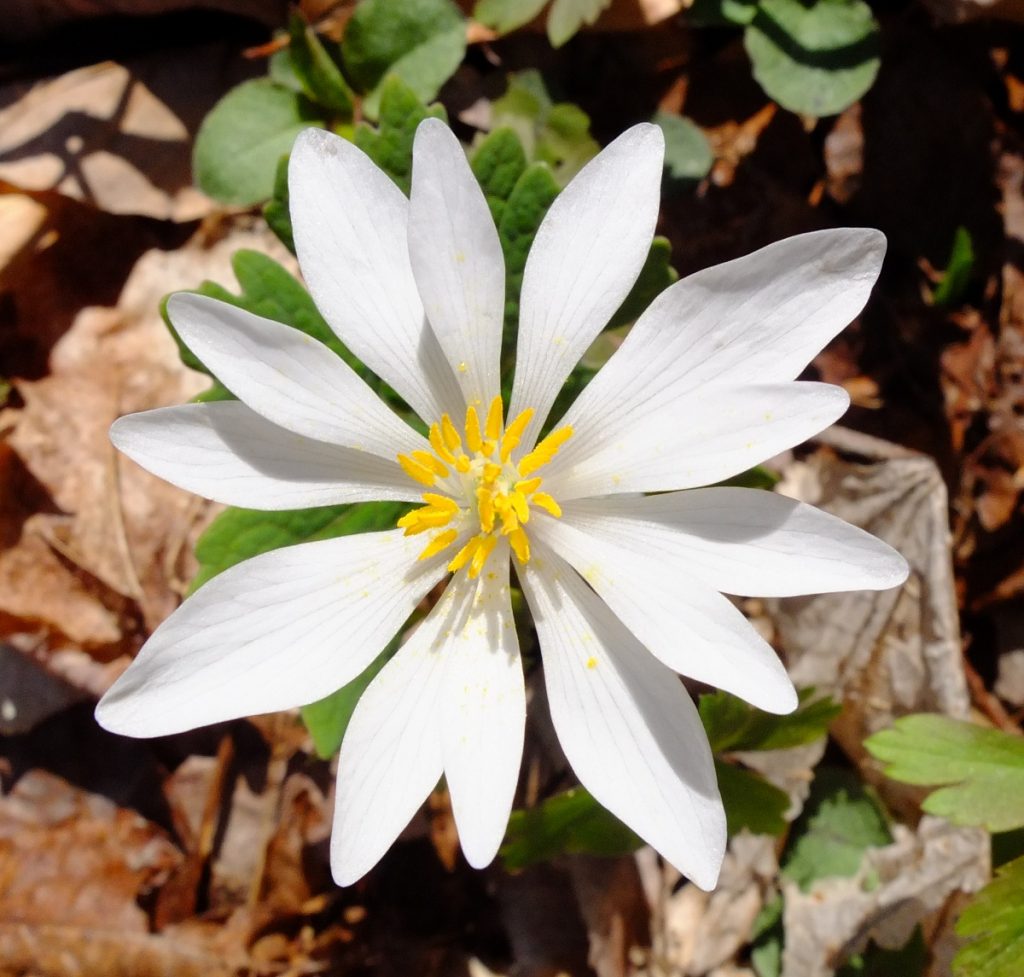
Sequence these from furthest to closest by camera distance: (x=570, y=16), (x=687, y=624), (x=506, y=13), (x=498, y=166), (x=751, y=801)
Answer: (x=506, y=13) → (x=570, y=16) → (x=751, y=801) → (x=498, y=166) → (x=687, y=624)

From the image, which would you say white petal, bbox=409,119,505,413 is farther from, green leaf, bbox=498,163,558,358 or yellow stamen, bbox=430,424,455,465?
green leaf, bbox=498,163,558,358

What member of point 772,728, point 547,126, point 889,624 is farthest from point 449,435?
point 889,624

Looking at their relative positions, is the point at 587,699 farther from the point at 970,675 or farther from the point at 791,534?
the point at 970,675

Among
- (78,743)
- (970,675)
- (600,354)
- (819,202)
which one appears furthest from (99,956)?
(819,202)

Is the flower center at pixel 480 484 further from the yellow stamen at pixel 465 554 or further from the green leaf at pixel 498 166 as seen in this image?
the green leaf at pixel 498 166

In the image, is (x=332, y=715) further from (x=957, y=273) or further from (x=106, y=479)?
(x=957, y=273)

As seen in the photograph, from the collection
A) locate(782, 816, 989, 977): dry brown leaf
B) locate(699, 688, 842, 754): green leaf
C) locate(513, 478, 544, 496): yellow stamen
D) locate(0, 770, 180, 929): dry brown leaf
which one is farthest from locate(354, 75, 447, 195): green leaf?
locate(782, 816, 989, 977): dry brown leaf
